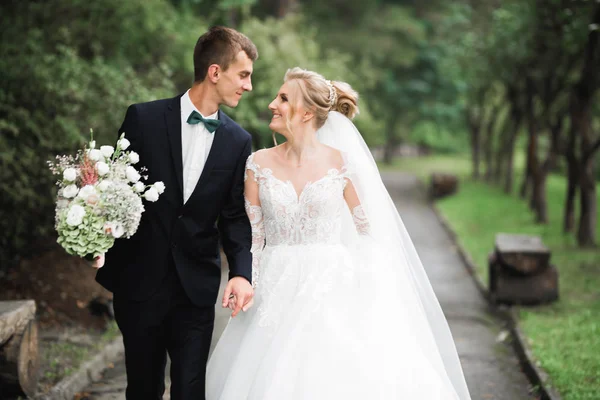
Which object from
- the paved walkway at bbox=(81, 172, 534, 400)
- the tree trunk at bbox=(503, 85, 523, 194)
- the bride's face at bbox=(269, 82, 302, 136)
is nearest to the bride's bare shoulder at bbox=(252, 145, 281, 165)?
the bride's face at bbox=(269, 82, 302, 136)

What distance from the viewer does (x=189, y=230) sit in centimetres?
388

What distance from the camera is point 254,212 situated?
14.0 ft

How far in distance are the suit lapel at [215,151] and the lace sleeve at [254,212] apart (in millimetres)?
286

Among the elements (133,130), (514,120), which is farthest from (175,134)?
(514,120)

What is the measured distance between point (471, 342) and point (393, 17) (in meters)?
20.8

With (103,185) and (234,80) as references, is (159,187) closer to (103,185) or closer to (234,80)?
(103,185)

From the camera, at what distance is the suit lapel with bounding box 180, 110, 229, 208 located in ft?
12.8

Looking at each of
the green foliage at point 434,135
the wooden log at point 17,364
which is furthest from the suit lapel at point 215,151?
the green foliage at point 434,135

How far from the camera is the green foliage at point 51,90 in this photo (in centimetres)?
855

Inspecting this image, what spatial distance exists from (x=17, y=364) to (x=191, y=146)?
2.48m

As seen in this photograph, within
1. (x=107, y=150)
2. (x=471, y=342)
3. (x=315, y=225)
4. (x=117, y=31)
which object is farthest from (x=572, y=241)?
(x=107, y=150)

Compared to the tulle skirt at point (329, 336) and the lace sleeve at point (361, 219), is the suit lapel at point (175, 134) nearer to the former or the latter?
the tulle skirt at point (329, 336)

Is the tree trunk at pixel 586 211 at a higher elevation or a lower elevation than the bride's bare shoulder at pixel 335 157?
lower

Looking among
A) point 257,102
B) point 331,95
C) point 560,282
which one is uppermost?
point 331,95
